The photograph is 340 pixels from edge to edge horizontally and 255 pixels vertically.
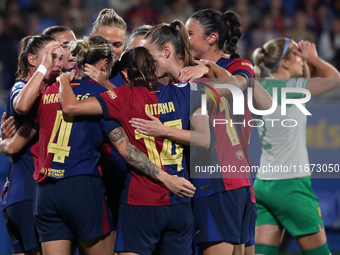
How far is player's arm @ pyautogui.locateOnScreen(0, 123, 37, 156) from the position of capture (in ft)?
14.0

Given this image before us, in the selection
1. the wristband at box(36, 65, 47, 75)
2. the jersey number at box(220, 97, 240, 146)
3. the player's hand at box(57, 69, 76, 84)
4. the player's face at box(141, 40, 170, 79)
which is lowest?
the jersey number at box(220, 97, 240, 146)

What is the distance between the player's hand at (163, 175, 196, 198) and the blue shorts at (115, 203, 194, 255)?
109mm

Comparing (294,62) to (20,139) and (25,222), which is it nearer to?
(20,139)

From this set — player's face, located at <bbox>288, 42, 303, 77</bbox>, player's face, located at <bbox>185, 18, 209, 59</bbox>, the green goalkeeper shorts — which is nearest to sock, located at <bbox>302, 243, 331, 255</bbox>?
the green goalkeeper shorts

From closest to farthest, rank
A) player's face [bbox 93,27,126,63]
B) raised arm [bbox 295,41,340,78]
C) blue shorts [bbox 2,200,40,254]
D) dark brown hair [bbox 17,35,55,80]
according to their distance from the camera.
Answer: blue shorts [bbox 2,200,40,254]
dark brown hair [bbox 17,35,55,80]
player's face [bbox 93,27,126,63]
raised arm [bbox 295,41,340,78]

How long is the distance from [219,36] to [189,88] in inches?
34.5

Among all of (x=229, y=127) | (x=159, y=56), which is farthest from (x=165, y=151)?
(x=159, y=56)

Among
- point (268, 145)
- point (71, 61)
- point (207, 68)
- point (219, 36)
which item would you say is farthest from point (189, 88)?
point (268, 145)

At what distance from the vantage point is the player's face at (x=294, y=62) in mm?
5809

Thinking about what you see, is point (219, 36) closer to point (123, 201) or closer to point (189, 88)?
point (189, 88)

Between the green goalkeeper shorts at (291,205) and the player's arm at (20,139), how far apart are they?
97.8 inches

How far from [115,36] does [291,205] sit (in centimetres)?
243

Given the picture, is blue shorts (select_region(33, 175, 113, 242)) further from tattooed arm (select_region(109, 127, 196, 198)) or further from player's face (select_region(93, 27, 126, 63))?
player's face (select_region(93, 27, 126, 63))

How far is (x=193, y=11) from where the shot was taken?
1100cm
